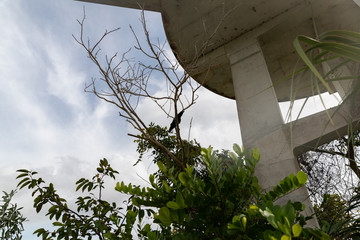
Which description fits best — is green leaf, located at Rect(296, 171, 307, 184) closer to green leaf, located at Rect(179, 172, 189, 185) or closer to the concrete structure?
green leaf, located at Rect(179, 172, 189, 185)

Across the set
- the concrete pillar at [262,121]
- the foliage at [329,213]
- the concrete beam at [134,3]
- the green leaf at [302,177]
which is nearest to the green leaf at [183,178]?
the green leaf at [302,177]

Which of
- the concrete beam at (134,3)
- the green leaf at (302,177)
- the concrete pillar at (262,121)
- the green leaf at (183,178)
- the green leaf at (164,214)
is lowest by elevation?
the green leaf at (164,214)

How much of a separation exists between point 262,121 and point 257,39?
1.44 m

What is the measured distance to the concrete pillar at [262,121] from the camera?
2961 mm

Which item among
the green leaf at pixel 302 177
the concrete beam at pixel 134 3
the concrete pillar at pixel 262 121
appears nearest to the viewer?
the green leaf at pixel 302 177

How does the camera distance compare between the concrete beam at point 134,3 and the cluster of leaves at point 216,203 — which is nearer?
the cluster of leaves at point 216,203

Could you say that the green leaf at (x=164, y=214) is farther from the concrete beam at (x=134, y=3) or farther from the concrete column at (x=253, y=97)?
the concrete beam at (x=134, y=3)

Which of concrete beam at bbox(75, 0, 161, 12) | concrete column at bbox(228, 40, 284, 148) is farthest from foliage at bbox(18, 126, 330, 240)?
concrete beam at bbox(75, 0, 161, 12)

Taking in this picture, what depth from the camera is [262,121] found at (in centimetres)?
340

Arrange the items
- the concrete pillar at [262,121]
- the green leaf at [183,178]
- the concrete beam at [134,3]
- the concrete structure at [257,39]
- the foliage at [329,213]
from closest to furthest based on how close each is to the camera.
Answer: the green leaf at [183,178] < the foliage at [329,213] < the concrete pillar at [262,121] < the concrete structure at [257,39] < the concrete beam at [134,3]

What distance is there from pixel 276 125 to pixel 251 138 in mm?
352

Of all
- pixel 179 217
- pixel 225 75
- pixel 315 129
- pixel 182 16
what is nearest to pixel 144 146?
pixel 225 75

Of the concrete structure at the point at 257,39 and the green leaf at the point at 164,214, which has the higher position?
the concrete structure at the point at 257,39

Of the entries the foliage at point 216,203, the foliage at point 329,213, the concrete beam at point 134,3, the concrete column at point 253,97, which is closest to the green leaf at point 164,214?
the foliage at point 216,203
